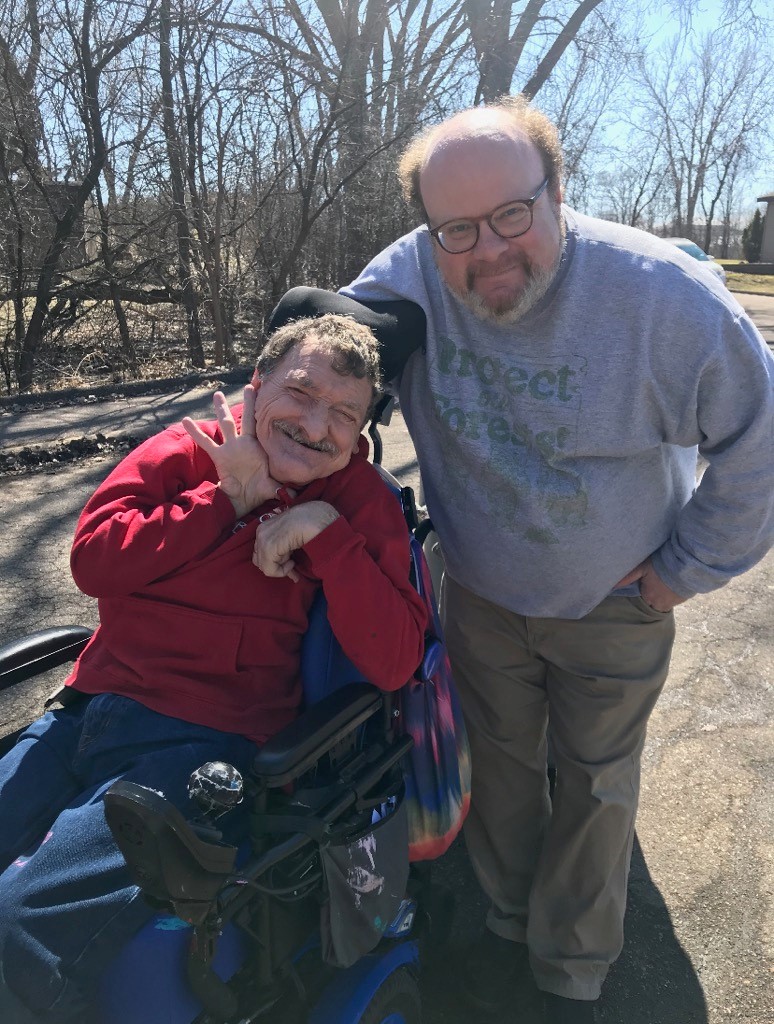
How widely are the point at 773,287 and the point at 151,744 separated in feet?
107

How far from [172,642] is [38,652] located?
1.38ft

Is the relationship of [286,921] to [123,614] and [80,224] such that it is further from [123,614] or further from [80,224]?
[80,224]

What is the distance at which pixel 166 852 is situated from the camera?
1.26 m

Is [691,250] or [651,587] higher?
[691,250]

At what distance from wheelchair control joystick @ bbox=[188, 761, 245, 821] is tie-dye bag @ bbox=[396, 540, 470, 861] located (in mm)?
572

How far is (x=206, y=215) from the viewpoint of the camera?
9.69 metres

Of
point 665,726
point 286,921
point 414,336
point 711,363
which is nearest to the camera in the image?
point 286,921

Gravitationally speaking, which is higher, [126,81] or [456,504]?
[126,81]

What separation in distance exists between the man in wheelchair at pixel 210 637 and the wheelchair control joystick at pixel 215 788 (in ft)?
0.26

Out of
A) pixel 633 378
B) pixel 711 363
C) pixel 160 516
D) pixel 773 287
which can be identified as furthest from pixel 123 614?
pixel 773 287

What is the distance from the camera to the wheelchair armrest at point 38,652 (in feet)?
6.34

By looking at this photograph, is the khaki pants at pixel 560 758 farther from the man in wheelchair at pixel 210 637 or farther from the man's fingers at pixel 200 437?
the man's fingers at pixel 200 437

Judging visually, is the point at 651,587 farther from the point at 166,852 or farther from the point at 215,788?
the point at 166,852

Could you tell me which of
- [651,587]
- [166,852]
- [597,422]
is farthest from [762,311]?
[166,852]
